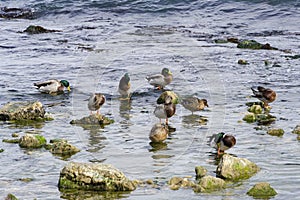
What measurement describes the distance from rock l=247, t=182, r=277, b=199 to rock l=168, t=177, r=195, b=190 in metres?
0.79

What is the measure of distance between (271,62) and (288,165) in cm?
877

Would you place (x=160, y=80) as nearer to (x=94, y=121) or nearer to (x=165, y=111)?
(x=165, y=111)

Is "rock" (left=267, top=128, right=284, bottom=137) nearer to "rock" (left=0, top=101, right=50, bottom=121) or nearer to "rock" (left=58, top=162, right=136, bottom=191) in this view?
"rock" (left=58, top=162, right=136, bottom=191)

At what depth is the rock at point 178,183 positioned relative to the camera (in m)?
8.40

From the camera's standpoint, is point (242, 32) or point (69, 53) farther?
point (242, 32)

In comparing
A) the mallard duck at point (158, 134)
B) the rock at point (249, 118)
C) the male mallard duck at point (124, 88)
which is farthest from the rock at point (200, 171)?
the male mallard duck at point (124, 88)

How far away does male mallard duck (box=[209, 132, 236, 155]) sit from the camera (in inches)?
389

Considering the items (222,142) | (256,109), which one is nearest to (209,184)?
(222,142)

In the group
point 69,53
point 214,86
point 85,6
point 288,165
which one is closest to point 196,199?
point 288,165

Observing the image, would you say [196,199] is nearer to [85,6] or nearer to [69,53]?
[69,53]

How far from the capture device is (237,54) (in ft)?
62.3

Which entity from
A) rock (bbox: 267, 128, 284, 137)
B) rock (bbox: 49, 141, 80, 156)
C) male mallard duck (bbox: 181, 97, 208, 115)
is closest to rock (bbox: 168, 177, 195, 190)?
rock (bbox: 49, 141, 80, 156)

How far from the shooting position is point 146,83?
1602cm

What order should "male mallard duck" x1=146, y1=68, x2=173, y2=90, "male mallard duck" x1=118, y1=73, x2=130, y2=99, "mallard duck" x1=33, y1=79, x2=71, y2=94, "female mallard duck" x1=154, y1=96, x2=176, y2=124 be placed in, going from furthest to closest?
"male mallard duck" x1=146, y1=68, x2=173, y2=90, "mallard duck" x1=33, y1=79, x2=71, y2=94, "male mallard duck" x1=118, y1=73, x2=130, y2=99, "female mallard duck" x1=154, y1=96, x2=176, y2=124
